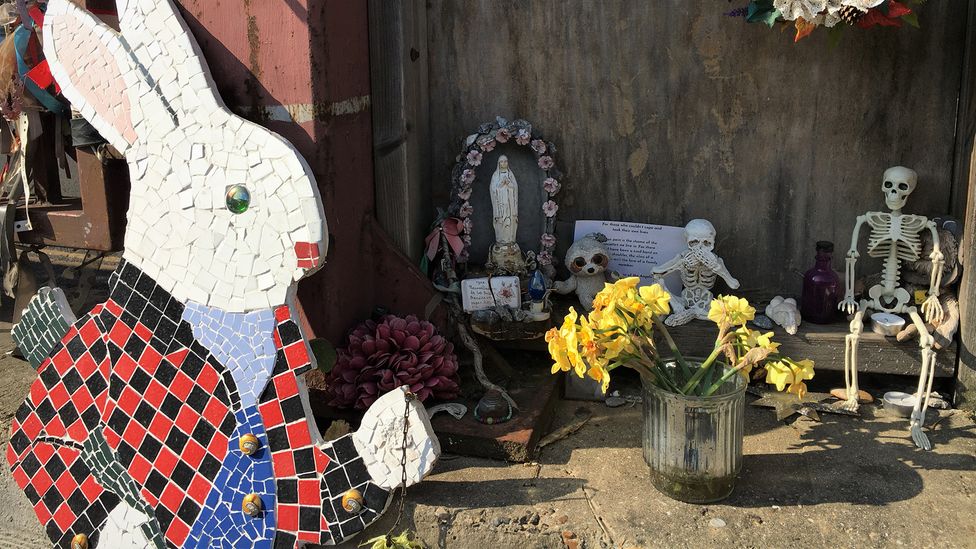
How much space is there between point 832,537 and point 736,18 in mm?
2059

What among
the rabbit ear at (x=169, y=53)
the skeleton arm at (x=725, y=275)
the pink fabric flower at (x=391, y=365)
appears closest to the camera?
the rabbit ear at (x=169, y=53)

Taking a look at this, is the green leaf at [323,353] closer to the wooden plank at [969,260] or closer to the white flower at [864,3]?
the white flower at [864,3]

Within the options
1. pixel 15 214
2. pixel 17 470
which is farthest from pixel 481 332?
pixel 15 214

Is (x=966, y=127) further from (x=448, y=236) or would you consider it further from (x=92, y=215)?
(x=92, y=215)

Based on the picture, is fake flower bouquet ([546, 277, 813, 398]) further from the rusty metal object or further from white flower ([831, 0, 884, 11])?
the rusty metal object

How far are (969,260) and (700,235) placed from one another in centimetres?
100

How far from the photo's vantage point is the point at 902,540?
2742 mm

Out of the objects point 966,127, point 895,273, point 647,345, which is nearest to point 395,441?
point 647,345

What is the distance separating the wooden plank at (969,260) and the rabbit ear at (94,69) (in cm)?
300

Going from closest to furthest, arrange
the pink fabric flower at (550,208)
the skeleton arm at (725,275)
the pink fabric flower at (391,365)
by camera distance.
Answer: the pink fabric flower at (391,365), the skeleton arm at (725,275), the pink fabric flower at (550,208)

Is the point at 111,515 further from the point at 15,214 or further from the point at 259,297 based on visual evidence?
the point at 15,214

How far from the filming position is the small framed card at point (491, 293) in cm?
367

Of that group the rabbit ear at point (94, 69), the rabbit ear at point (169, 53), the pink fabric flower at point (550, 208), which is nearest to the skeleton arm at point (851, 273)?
the pink fabric flower at point (550, 208)

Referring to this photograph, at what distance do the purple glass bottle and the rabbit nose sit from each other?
2.00 metres
